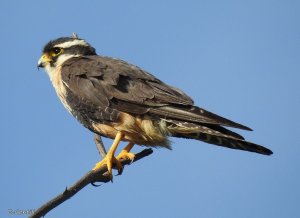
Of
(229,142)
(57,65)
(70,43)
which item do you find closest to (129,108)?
(229,142)

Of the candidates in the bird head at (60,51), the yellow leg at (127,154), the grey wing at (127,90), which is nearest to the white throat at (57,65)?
the bird head at (60,51)

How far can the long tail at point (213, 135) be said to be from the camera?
6477 millimetres

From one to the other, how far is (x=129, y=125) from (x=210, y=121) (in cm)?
105

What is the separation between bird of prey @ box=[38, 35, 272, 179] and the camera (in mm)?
6945

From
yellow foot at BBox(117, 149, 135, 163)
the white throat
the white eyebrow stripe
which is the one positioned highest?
the white eyebrow stripe

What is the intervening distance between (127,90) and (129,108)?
27 centimetres

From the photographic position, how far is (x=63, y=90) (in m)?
7.65

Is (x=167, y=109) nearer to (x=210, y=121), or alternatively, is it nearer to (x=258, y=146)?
(x=210, y=121)

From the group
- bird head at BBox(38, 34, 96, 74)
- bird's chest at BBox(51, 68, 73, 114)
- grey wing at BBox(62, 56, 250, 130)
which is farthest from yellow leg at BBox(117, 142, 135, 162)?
bird head at BBox(38, 34, 96, 74)

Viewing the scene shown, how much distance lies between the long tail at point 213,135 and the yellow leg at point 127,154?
0.57 m

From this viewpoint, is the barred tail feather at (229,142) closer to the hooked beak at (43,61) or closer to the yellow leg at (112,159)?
the yellow leg at (112,159)

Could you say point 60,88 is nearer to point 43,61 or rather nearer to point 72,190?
point 43,61

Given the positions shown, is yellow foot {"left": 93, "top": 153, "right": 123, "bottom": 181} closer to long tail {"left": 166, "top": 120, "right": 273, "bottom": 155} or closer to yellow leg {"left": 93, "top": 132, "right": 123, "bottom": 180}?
yellow leg {"left": 93, "top": 132, "right": 123, "bottom": 180}

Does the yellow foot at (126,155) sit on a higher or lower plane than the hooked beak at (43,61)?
lower
